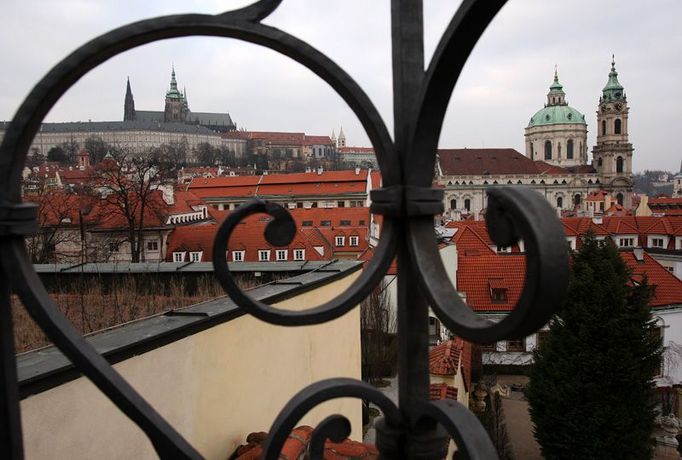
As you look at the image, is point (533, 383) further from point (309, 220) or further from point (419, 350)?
point (309, 220)

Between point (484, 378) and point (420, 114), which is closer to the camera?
point (420, 114)

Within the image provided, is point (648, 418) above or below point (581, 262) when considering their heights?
below

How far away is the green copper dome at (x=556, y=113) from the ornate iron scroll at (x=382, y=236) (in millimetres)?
76314

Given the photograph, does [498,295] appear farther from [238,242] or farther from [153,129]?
[153,129]

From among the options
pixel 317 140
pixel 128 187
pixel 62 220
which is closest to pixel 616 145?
pixel 317 140

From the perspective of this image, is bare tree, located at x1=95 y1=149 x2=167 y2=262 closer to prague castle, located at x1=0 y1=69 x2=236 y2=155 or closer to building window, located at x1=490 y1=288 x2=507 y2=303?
building window, located at x1=490 y1=288 x2=507 y2=303

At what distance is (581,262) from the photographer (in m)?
11.5

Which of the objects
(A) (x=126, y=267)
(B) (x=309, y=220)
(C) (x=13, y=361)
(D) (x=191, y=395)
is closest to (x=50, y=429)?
(D) (x=191, y=395)

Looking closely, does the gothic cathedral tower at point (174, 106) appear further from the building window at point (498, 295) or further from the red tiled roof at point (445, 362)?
the red tiled roof at point (445, 362)

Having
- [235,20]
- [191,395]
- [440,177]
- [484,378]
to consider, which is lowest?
[484,378]

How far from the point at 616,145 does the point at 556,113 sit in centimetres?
1279

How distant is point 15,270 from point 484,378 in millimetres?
15747

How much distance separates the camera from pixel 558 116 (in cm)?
7156

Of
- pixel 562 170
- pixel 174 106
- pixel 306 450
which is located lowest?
pixel 306 450
